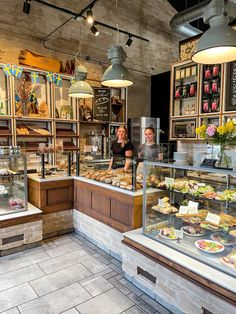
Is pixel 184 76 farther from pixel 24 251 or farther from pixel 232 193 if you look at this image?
pixel 24 251

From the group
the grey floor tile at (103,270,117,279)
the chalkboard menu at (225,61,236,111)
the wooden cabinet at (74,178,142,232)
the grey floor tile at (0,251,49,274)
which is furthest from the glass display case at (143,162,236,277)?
the chalkboard menu at (225,61,236,111)

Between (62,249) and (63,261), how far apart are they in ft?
1.14

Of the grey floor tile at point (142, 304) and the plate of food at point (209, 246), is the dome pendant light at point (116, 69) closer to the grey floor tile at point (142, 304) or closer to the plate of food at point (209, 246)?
the plate of food at point (209, 246)

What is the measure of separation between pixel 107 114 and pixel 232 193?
4633 millimetres

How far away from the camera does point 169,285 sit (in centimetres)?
217

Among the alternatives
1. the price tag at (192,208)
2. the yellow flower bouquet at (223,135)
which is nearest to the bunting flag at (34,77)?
the yellow flower bouquet at (223,135)

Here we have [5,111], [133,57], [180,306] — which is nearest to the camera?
[180,306]

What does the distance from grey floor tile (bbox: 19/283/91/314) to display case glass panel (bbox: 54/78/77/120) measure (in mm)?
4080

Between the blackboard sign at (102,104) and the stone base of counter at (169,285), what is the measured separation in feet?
14.2

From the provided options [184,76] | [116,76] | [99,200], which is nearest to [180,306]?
[99,200]

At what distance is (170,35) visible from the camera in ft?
28.0

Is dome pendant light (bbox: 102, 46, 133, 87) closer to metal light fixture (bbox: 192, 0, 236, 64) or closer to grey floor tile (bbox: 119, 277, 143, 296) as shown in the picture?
metal light fixture (bbox: 192, 0, 236, 64)

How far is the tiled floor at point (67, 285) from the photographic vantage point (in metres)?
2.31

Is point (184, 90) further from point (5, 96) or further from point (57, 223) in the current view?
point (5, 96)
